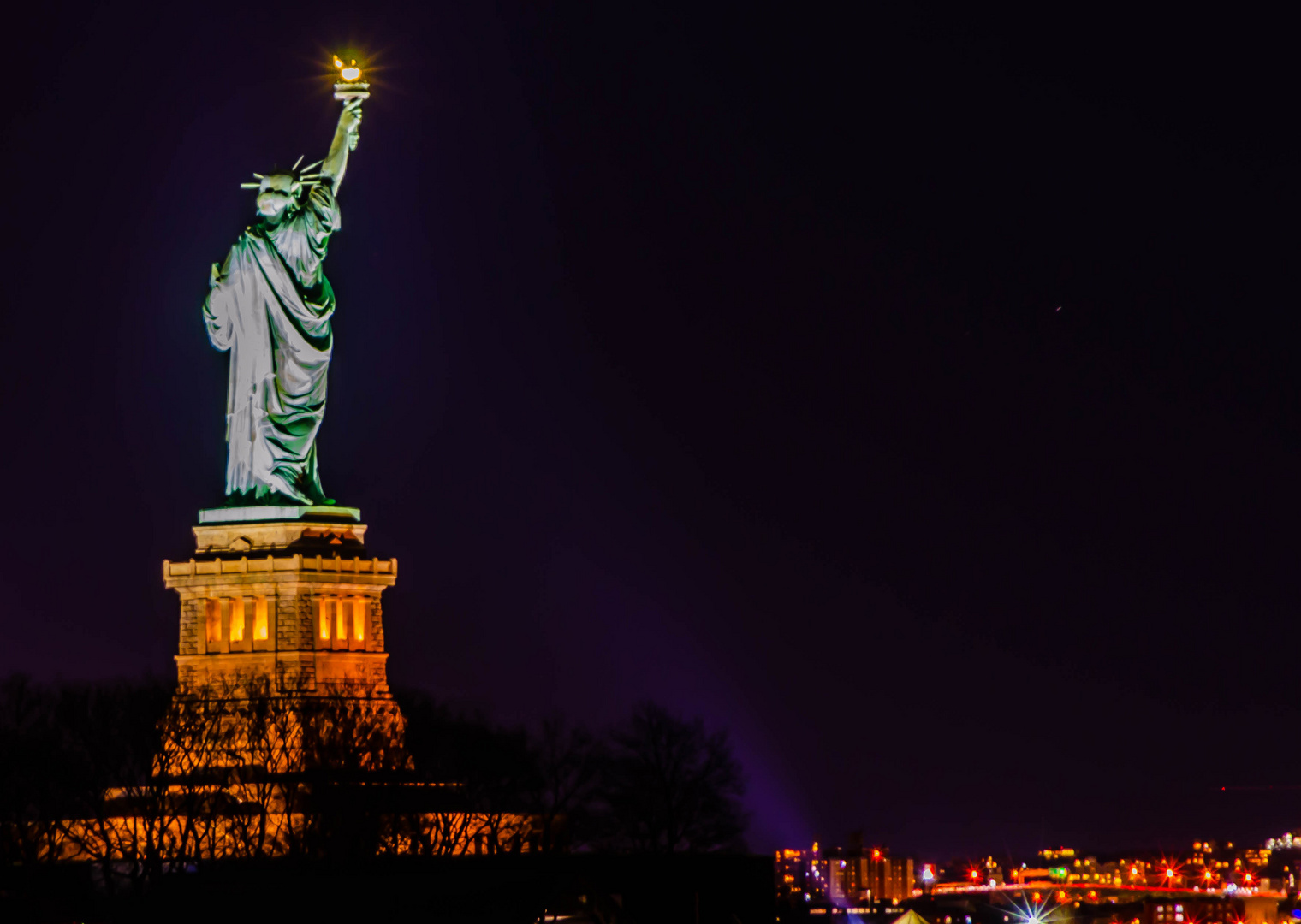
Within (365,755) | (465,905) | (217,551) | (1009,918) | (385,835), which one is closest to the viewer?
(465,905)

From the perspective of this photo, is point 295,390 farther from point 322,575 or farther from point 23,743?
point 23,743

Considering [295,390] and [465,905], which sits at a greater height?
[295,390]

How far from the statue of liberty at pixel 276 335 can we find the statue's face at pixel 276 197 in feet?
0.10

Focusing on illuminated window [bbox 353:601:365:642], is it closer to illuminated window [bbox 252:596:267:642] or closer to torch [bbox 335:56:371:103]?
illuminated window [bbox 252:596:267:642]

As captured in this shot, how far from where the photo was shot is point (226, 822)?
103 meters

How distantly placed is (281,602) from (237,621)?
1.84 m

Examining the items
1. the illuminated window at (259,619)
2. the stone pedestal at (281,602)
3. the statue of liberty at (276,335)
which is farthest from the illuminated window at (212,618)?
the statue of liberty at (276,335)

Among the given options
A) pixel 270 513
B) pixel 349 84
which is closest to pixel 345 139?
pixel 349 84

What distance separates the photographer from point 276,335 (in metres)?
118

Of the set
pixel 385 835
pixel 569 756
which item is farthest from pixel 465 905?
pixel 569 756

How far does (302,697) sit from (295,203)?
17965 millimetres

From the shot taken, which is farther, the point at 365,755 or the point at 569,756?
the point at 569,756

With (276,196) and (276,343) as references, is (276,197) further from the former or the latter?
(276,343)

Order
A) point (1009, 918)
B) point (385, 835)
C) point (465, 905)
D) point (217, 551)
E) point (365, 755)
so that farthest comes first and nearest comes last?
point (1009, 918)
point (217, 551)
point (365, 755)
point (385, 835)
point (465, 905)
